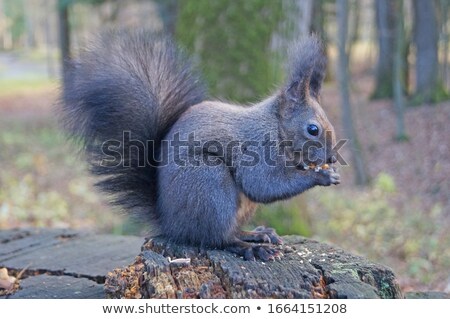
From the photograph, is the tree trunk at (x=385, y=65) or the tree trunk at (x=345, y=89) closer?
the tree trunk at (x=345, y=89)

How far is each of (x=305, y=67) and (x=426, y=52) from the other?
10.2 meters

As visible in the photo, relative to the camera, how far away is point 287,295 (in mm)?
2275

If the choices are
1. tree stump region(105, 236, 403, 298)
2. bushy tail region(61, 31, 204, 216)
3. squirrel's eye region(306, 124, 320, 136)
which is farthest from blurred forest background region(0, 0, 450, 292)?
tree stump region(105, 236, 403, 298)

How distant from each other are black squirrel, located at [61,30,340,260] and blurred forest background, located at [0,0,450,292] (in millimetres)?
252

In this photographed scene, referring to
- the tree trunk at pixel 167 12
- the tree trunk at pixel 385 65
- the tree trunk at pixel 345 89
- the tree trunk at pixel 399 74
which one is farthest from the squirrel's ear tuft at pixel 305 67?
the tree trunk at pixel 385 65

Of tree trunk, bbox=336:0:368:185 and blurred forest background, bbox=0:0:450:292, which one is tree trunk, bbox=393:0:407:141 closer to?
blurred forest background, bbox=0:0:450:292

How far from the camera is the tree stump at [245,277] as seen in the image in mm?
2322

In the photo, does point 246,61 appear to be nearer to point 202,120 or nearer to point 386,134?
point 202,120

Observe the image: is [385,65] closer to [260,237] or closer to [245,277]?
[260,237]

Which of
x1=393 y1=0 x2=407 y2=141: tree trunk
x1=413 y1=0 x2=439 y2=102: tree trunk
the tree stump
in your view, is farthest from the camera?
x1=413 y1=0 x2=439 y2=102: tree trunk

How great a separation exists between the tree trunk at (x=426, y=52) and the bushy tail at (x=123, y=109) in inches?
395

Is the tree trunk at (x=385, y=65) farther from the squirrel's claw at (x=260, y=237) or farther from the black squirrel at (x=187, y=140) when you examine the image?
the squirrel's claw at (x=260, y=237)

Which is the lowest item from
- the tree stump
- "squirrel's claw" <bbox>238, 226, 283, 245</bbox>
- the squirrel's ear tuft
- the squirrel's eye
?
the tree stump

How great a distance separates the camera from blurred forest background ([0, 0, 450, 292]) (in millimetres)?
4965
